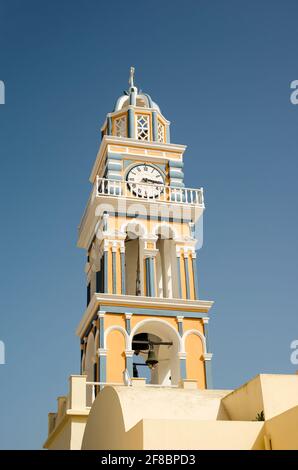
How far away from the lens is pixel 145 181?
982 inches

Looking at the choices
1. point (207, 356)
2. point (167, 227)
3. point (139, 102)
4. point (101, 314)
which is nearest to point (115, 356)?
point (101, 314)

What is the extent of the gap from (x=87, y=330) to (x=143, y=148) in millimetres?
6822

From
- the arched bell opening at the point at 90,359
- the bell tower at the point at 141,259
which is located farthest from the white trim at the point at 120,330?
the arched bell opening at the point at 90,359

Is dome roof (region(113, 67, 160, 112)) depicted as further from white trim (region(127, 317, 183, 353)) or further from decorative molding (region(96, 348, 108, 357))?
decorative molding (region(96, 348, 108, 357))

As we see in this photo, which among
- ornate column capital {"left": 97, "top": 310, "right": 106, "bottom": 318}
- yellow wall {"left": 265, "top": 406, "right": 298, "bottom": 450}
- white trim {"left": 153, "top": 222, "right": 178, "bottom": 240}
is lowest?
yellow wall {"left": 265, "top": 406, "right": 298, "bottom": 450}

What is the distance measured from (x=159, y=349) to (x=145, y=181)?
5878 millimetres

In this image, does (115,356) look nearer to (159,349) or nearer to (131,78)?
(159,349)

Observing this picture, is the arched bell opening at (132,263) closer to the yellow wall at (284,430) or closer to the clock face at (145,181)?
the clock face at (145,181)

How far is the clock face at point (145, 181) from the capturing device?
24.3 metres

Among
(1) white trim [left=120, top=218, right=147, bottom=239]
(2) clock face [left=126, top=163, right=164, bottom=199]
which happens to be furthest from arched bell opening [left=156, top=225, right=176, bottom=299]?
(2) clock face [left=126, top=163, right=164, bottom=199]

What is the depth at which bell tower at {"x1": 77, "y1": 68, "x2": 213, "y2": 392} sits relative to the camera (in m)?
21.8

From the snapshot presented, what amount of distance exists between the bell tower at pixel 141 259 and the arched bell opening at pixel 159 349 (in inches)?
1.3

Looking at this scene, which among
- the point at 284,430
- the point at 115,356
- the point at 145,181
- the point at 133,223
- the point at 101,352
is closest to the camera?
the point at 284,430
